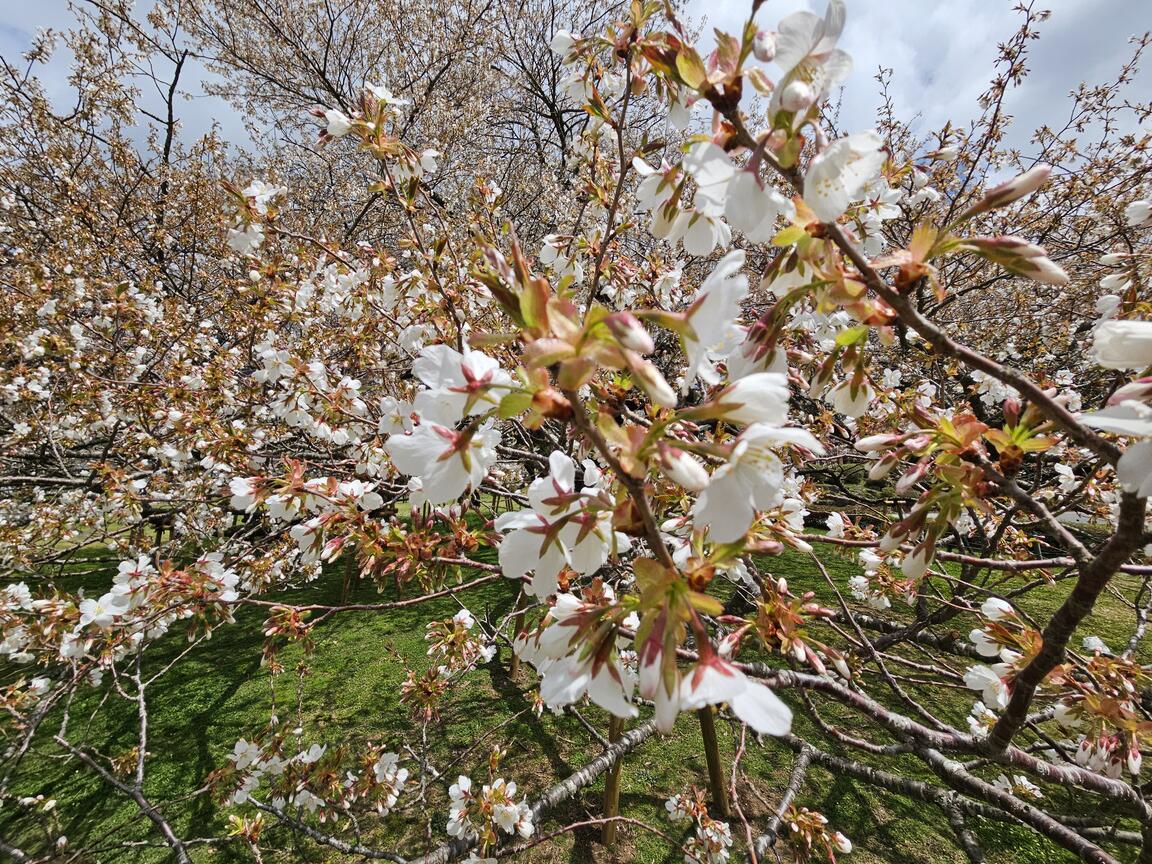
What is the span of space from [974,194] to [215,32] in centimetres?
983

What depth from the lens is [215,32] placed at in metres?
7.09

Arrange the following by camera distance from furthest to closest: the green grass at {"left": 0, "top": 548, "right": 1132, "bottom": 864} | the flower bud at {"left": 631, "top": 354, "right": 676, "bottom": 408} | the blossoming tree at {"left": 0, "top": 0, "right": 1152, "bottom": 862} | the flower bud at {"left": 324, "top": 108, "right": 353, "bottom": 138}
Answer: the green grass at {"left": 0, "top": 548, "right": 1132, "bottom": 864} → the flower bud at {"left": 324, "top": 108, "right": 353, "bottom": 138} → the blossoming tree at {"left": 0, "top": 0, "right": 1152, "bottom": 862} → the flower bud at {"left": 631, "top": 354, "right": 676, "bottom": 408}

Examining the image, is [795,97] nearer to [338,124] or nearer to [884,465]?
[884,465]

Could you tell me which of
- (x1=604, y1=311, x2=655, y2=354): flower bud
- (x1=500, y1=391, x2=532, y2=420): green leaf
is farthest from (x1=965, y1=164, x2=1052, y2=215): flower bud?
(x1=500, y1=391, x2=532, y2=420): green leaf

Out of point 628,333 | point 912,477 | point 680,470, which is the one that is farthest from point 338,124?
point 912,477

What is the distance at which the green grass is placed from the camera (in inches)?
114

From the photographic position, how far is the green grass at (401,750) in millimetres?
2883

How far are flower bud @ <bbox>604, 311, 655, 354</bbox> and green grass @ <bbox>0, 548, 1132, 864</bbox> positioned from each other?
2.03 meters

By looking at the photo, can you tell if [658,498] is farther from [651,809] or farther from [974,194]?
[974,194]

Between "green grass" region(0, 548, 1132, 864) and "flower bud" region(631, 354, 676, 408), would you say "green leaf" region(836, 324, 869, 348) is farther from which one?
"green grass" region(0, 548, 1132, 864)

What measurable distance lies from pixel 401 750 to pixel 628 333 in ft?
14.0

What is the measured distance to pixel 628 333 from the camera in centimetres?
56

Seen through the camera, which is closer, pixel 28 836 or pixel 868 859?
pixel 868 859

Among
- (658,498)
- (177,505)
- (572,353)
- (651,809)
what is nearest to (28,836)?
(177,505)
